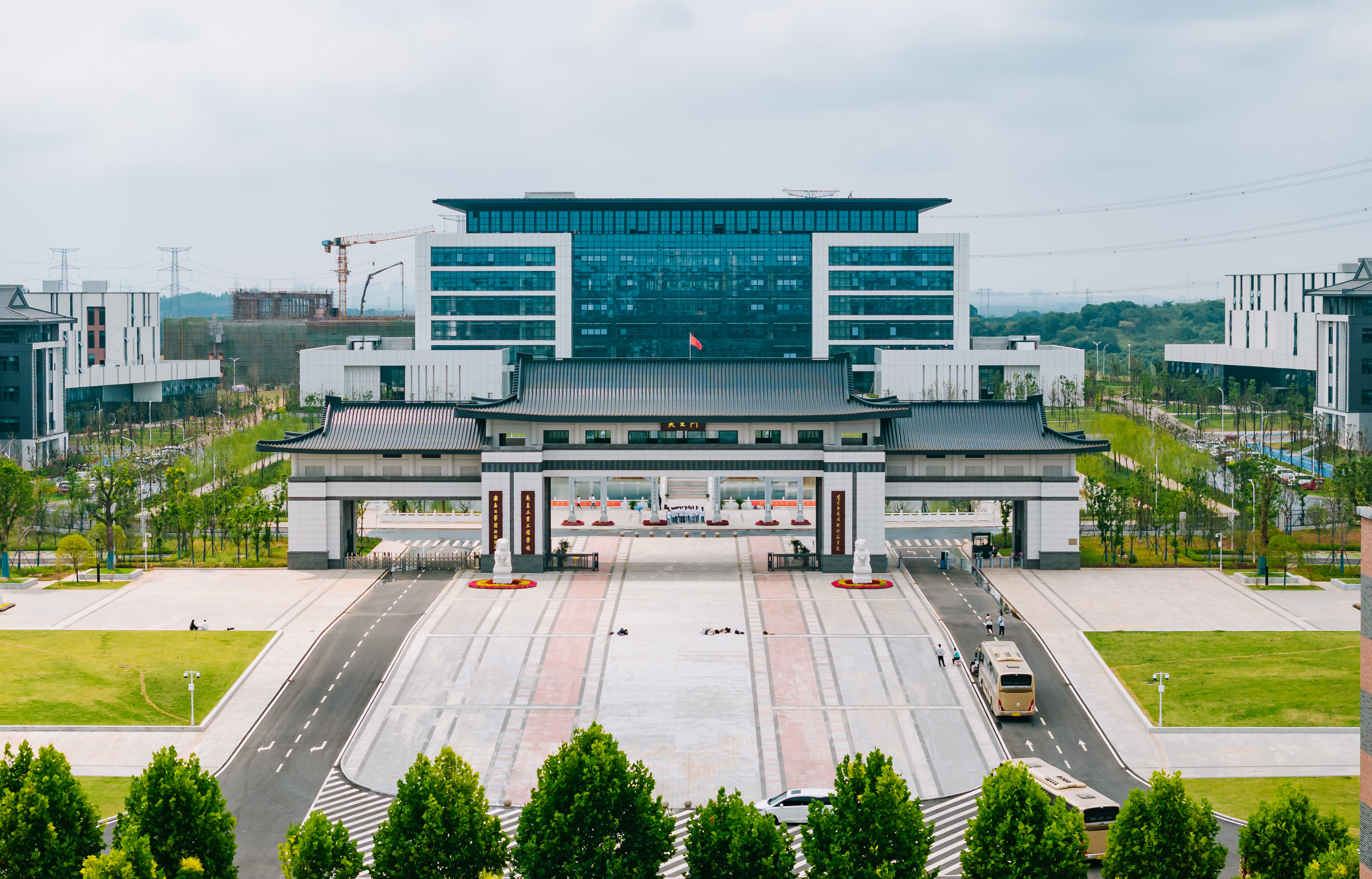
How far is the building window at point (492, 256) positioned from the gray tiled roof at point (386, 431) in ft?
225

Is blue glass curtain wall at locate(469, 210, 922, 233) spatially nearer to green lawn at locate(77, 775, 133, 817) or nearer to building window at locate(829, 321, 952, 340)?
building window at locate(829, 321, 952, 340)

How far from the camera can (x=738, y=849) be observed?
36.8 meters

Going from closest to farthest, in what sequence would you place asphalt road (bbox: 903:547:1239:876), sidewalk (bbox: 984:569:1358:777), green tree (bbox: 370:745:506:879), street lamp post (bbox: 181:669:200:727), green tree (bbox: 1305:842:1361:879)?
1. green tree (bbox: 1305:842:1361:879)
2. green tree (bbox: 370:745:506:879)
3. asphalt road (bbox: 903:547:1239:876)
4. sidewalk (bbox: 984:569:1358:777)
5. street lamp post (bbox: 181:669:200:727)

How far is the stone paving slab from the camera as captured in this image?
2136 inches

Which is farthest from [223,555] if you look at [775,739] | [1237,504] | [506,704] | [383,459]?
[1237,504]

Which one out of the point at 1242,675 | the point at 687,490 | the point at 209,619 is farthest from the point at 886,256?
the point at 209,619

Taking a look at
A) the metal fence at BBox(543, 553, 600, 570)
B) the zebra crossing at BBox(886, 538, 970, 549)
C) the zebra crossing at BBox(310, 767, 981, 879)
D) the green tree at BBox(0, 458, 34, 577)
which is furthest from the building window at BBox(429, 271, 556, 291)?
the zebra crossing at BBox(310, 767, 981, 879)

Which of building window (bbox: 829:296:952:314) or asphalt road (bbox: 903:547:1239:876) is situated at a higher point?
building window (bbox: 829:296:952:314)

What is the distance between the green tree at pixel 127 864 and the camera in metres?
35.5

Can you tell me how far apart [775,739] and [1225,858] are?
20.4 metres

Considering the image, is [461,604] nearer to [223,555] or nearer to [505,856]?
[223,555]

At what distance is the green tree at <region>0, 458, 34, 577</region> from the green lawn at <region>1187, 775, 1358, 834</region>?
72.0 metres

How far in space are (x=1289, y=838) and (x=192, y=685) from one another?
133 feet

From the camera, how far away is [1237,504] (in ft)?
323
